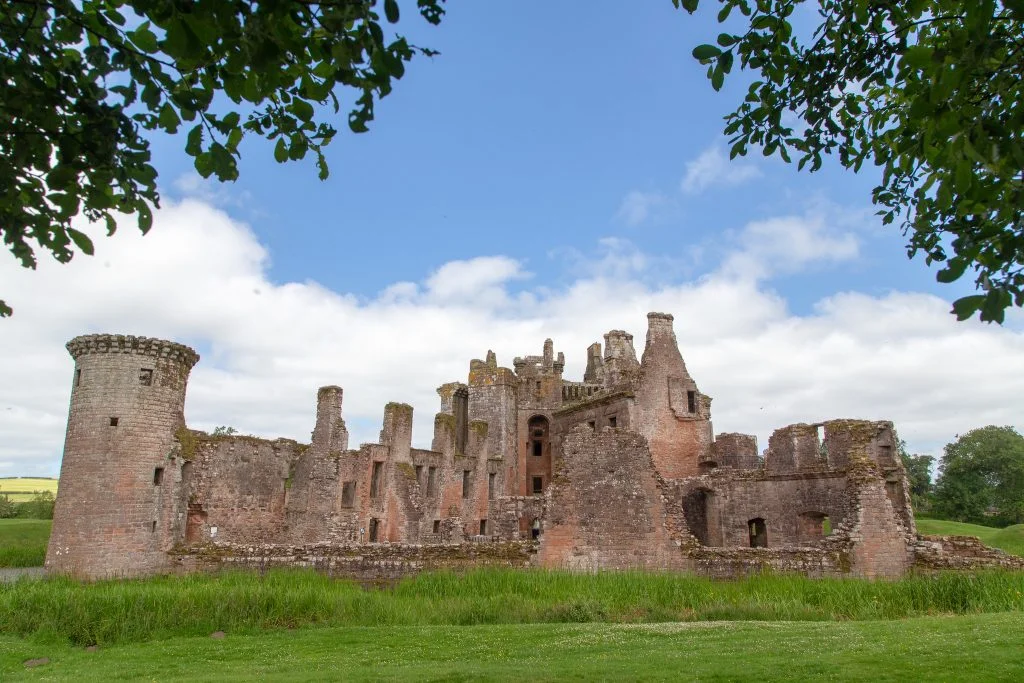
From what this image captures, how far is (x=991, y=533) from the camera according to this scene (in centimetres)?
3731

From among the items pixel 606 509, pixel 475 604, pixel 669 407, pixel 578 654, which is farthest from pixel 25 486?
pixel 578 654

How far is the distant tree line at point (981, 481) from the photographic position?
5328 cm

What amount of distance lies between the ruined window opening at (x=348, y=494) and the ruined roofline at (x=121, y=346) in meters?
11.6

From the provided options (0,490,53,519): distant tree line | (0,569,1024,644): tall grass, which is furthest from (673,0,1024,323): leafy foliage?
(0,490,53,519): distant tree line

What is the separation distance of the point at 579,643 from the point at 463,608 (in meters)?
4.41

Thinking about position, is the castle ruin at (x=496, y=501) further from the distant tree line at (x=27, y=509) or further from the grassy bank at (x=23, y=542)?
the distant tree line at (x=27, y=509)

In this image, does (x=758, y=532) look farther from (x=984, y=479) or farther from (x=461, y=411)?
(x=984, y=479)

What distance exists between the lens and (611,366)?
151 ft

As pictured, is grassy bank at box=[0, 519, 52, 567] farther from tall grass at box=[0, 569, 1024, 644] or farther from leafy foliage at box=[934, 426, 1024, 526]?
leafy foliage at box=[934, 426, 1024, 526]

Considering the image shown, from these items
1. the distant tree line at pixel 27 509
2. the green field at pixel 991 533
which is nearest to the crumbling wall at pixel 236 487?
the distant tree line at pixel 27 509

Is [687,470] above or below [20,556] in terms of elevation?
above

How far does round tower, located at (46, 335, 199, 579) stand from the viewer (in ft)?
70.1

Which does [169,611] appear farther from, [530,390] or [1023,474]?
[1023,474]

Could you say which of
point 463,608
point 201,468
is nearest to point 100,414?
point 201,468
